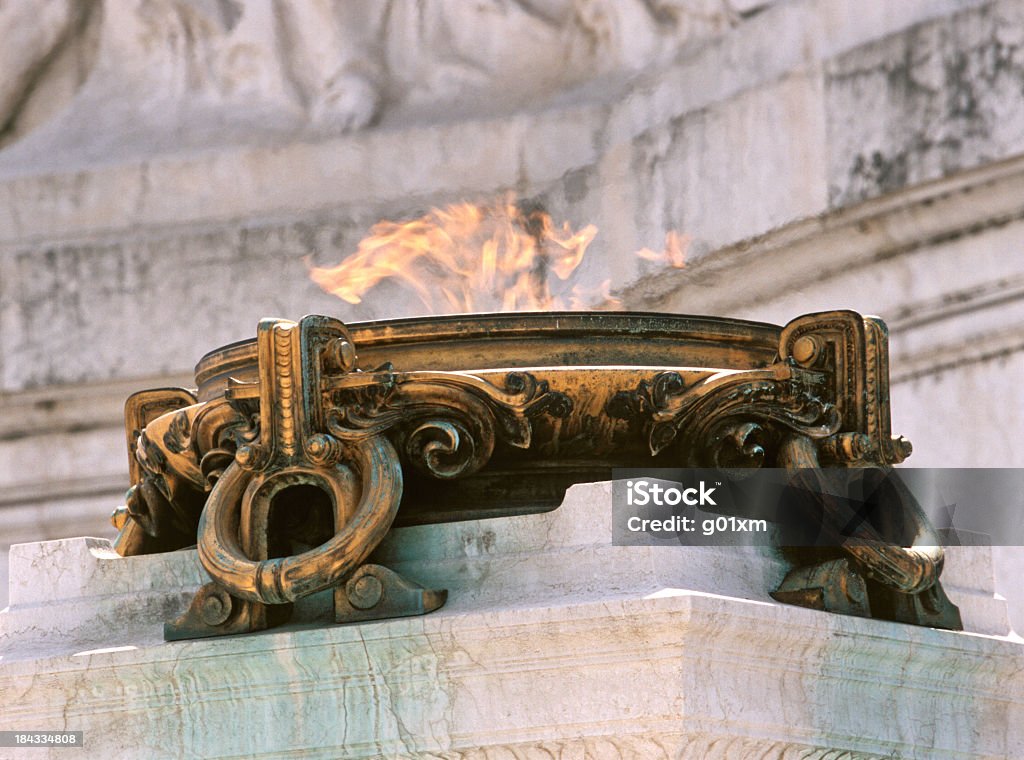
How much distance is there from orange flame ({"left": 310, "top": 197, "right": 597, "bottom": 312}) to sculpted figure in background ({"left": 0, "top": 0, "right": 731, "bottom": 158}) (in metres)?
3.15

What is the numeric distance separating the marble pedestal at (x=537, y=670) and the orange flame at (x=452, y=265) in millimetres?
873

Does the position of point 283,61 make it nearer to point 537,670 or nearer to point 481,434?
point 481,434

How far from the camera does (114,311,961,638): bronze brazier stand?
10.9 ft

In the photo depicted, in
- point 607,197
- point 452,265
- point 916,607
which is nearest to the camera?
point 916,607

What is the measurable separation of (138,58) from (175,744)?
4.97 metres

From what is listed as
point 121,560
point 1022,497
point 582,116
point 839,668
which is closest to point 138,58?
point 582,116

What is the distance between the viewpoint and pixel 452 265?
4.27m

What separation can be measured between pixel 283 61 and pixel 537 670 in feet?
16.3

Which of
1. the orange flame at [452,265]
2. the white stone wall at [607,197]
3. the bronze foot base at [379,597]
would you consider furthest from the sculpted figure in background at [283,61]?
the bronze foot base at [379,597]

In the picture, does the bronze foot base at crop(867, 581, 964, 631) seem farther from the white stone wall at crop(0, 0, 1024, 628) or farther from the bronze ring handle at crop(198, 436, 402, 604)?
the white stone wall at crop(0, 0, 1024, 628)

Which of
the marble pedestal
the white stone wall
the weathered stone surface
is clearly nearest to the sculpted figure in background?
the white stone wall

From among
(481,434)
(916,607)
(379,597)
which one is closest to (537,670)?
(379,597)

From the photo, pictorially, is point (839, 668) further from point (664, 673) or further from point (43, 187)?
point (43, 187)

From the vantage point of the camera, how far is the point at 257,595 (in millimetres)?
3273
